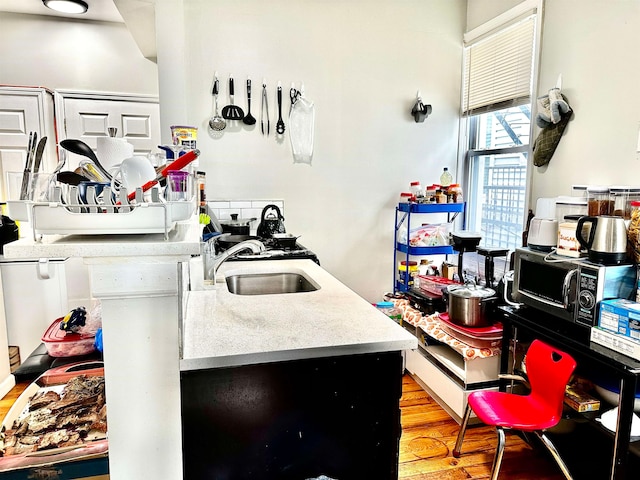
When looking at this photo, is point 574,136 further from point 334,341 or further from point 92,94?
point 92,94

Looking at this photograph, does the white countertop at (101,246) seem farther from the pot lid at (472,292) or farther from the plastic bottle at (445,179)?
the plastic bottle at (445,179)

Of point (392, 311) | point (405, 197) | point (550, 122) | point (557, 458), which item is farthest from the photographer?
point (405, 197)

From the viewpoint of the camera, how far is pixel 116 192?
91 centimetres

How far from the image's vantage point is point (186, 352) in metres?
1.14

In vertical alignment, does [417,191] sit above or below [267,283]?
above

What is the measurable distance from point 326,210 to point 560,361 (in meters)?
2.08

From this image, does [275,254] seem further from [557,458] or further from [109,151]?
[557,458]

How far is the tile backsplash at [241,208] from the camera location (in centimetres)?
325

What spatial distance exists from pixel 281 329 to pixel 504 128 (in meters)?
2.70

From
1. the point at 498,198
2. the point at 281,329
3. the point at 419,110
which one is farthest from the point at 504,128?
the point at 281,329

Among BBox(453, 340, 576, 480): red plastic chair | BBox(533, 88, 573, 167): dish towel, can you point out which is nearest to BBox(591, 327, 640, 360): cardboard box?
BBox(453, 340, 576, 480): red plastic chair

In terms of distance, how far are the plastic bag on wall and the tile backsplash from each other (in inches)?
17.2

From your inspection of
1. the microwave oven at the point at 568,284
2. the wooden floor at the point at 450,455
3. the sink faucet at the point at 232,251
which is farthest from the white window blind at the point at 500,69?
A: the sink faucet at the point at 232,251

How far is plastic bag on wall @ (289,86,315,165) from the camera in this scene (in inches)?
131
